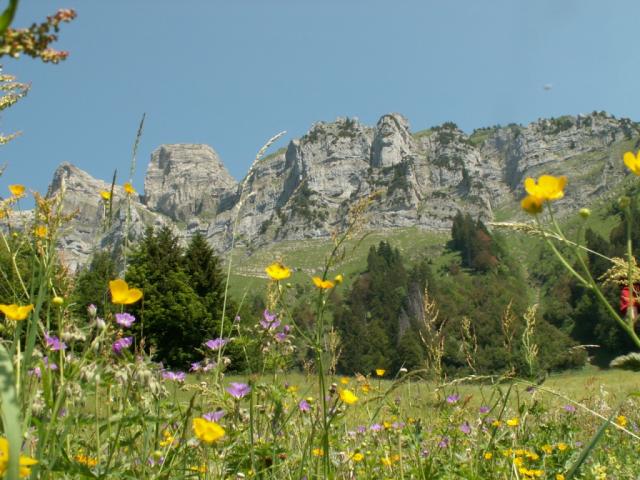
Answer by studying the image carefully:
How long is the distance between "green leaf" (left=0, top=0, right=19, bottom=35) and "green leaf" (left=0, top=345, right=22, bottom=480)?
0.40 m

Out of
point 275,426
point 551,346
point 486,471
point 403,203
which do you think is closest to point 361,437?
point 486,471

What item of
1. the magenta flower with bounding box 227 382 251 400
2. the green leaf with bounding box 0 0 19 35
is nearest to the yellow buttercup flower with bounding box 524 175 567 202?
the green leaf with bounding box 0 0 19 35

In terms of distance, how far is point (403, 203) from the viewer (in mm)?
176250

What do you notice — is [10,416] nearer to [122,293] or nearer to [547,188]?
[122,293]

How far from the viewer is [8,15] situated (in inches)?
22.9

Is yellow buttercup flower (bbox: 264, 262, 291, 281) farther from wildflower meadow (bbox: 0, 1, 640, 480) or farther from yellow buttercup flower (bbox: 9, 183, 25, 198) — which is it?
yellow buttercup flower (bbox: 9, 183, 25, 198)

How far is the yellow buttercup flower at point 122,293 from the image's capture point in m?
1.35

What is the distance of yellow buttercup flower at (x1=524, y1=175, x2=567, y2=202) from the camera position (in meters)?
1.39

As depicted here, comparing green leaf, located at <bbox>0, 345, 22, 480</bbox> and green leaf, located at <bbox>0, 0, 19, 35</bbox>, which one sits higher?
green leaf, located at <bbox>0, 0, 19, 35</bbox>

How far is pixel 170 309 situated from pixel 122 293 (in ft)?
83.3

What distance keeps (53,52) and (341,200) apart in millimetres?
188588

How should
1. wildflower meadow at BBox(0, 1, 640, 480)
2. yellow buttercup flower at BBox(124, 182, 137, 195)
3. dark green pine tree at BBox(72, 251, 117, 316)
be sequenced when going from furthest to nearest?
yellow buttercup flower at BBox(124, 182, 137, 195), dark green pine tree at BBox(72, 251, 117, 316), wildflower meadow at BBox(0, 1, 640, 480)

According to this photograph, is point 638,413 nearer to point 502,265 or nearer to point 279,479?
point 279,479

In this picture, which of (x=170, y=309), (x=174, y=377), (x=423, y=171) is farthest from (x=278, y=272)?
(x=423, y=171)
